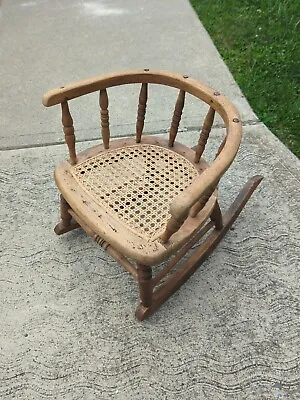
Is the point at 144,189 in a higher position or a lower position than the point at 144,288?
higher

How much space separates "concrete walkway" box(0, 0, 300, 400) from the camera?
63.3 inches

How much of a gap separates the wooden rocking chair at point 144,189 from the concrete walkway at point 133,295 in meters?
0.12

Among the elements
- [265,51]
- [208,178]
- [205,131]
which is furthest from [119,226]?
[265,51]

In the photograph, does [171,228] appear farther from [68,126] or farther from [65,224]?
[65,224]

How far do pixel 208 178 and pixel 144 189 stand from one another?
1.55 feet

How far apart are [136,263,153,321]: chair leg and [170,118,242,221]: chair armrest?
37cm

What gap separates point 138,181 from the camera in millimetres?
1764

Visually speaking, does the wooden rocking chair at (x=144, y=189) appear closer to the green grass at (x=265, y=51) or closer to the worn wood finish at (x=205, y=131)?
the worn wood finish at (x=205, y=131)

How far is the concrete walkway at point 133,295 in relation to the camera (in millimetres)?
1607

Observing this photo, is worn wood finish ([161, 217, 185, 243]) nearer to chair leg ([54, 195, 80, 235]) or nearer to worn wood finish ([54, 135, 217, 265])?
worn wood finish ([54, 135, 217, 265])

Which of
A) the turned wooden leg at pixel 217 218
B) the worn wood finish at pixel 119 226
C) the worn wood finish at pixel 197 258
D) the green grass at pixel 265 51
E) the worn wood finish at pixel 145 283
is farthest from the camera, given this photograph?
the green grass at pixel 265 51

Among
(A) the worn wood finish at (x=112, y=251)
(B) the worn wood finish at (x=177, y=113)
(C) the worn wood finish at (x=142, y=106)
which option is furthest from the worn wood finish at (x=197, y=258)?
(C) the worn wood finish at (x=142, y=106)

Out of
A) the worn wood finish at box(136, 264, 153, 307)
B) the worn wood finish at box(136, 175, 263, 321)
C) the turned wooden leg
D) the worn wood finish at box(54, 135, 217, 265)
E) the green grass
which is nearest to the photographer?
the worn wood finish at box(54, 135, 217, 265)

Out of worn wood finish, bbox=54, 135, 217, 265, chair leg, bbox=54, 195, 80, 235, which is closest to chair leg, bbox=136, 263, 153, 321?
worn wood finish, bbox=54, 135, 217, 265
